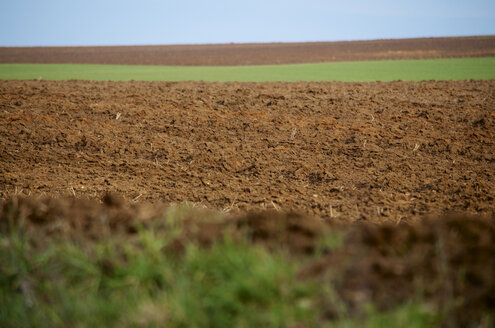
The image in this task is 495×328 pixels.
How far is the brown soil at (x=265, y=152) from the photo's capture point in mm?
5457

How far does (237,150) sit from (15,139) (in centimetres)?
408

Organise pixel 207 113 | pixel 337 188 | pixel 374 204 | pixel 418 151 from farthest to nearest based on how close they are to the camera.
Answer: pixel 207 113
pixel 418 151
pixel 337 188
pixel 374 204

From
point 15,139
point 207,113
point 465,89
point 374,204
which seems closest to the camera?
point 374,204

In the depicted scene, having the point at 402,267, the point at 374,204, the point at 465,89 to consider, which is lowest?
the point at 374,204

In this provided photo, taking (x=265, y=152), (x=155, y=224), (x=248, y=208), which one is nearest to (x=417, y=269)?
(x=155, y=224)

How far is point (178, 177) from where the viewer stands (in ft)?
20.5

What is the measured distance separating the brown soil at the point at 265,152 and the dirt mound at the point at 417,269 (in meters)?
2.08

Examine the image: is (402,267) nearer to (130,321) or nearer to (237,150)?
(130,321)

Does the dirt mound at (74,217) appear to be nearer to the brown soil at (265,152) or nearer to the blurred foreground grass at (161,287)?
the blurred foreground grass at (161,287)

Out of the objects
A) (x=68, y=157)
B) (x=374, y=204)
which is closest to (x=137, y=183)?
(x=68, y=157)

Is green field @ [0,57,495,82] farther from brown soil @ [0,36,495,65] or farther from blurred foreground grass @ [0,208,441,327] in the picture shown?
blurred foreground grass @ [0,208,441,327]

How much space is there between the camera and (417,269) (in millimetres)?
2371

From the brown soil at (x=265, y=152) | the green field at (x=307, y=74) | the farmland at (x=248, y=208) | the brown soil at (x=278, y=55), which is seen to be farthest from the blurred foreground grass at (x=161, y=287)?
the brown soil at (x=278, y=55)

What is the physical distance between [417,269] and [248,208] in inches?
114
